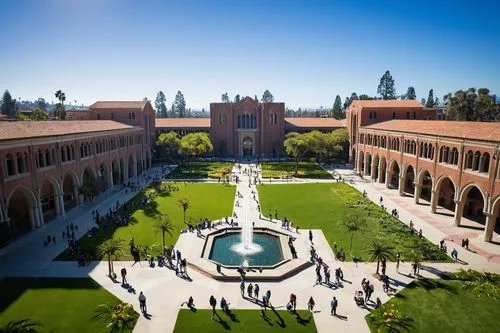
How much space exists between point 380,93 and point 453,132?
298 feet

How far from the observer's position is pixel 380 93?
122 m

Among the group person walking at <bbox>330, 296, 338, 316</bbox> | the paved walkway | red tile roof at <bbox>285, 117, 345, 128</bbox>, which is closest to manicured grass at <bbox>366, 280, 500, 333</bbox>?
the paved walkway

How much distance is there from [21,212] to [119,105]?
41.6 m

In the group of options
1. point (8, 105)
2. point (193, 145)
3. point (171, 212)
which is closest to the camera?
point (171, 212)

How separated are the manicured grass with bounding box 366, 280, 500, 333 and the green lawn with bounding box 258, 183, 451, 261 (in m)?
5.06

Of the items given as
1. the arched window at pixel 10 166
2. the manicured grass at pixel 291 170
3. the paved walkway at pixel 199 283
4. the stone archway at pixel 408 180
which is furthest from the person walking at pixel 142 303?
the manicured grass at pixel 291 170

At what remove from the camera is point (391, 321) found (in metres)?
18.7

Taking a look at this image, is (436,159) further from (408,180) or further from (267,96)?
(267,96)

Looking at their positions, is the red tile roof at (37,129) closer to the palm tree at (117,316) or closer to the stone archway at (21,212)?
the stone archway at (21,212)

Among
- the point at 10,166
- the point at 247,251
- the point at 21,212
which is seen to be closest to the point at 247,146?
the point at 21,212

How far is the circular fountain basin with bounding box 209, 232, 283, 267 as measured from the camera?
88.1 feet

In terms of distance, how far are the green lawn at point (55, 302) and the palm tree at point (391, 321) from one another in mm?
14651

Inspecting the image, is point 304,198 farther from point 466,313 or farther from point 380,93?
point 380,93

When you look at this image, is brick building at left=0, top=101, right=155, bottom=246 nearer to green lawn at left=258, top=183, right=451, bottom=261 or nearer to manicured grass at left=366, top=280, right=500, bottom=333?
green lawn at left=258, top=183, right=451, bottom=261
